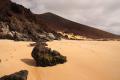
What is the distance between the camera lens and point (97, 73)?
31.1 ft

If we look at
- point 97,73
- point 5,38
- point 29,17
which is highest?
point 29,17

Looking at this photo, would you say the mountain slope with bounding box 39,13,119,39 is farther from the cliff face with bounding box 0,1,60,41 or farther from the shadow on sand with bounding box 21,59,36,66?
the shadow on sand with bounding box 21,59,36,66

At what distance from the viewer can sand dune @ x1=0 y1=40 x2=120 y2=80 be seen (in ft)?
29.9

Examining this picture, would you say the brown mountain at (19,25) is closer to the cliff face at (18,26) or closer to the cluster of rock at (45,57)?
the cliff face at (18,26)

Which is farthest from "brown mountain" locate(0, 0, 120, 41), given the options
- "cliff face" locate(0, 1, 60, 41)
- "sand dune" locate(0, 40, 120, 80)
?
"sand dune" locate(0, 40, 120, 80)

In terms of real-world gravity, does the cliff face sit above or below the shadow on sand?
above

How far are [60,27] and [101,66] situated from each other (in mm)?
19633

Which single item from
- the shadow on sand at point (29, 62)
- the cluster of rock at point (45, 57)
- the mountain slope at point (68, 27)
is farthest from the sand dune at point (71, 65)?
the mountain slope at point (68, 27)

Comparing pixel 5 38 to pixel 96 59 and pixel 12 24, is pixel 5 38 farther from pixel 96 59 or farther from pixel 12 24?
pixel 96 59

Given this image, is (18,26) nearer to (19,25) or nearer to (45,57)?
(19,25)

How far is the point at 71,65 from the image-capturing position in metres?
10.2

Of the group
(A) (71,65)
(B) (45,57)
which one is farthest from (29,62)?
(A) (71,65)

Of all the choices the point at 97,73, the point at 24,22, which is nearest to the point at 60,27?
the point at 24,22

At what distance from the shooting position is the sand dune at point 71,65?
9.10 metres
